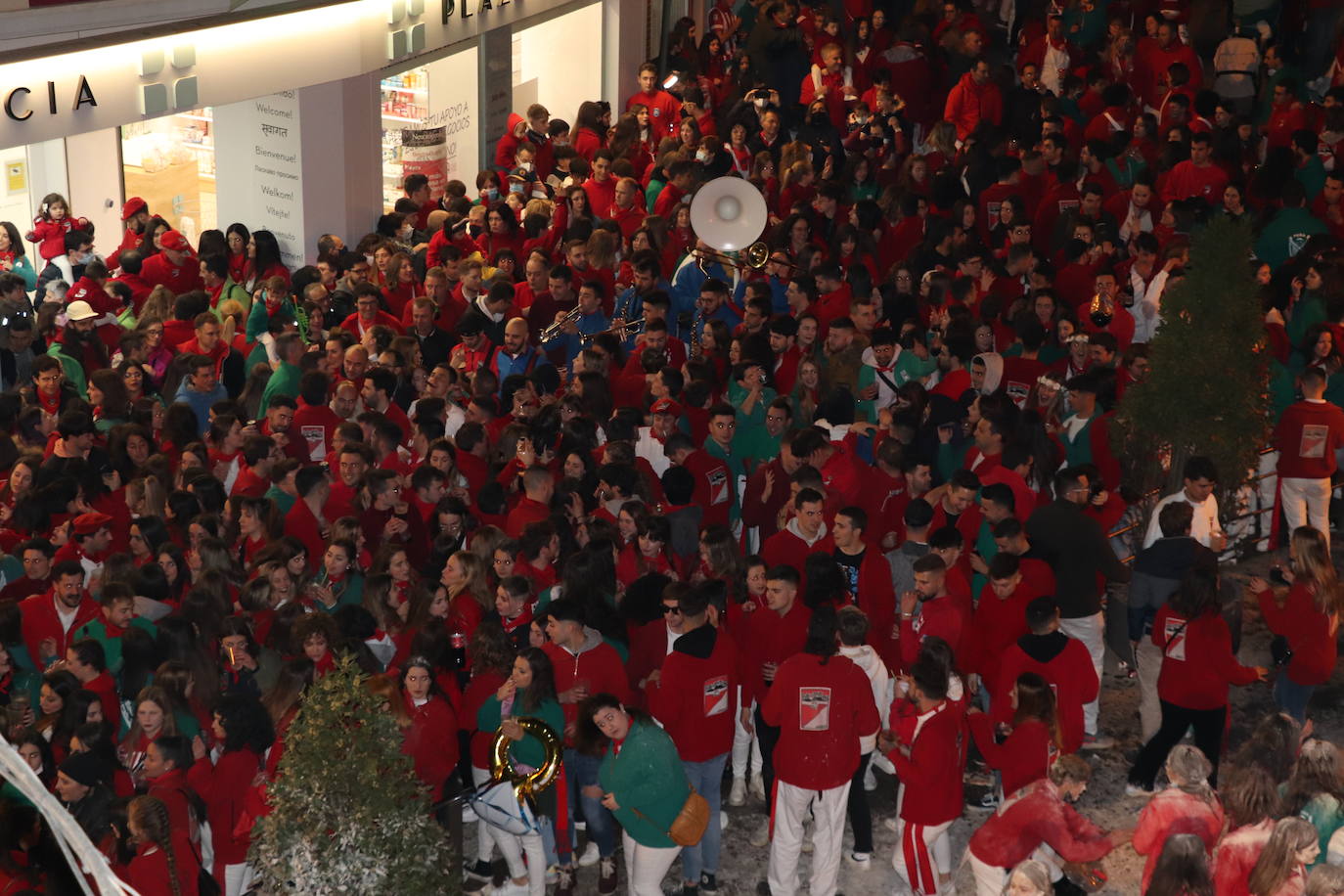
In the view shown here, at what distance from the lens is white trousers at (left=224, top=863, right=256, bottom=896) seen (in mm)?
7109

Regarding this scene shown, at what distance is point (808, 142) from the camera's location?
1538 cm

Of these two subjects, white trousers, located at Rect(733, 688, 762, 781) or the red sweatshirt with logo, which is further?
white trousers, located at Rect(733, 688, 762, 781)

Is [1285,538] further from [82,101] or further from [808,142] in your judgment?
[82,101]

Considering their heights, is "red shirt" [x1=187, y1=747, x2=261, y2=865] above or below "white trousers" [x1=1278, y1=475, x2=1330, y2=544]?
above

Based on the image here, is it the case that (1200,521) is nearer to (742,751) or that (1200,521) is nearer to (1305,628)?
(1305,628)

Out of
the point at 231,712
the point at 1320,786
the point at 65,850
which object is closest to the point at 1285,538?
the point at 1320,786

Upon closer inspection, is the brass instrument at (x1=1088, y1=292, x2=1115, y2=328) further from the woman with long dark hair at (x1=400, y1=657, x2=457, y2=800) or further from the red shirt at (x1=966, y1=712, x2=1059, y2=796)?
the woman with long dark hair at (x1=400, y1=657, x2=457, y2=800)

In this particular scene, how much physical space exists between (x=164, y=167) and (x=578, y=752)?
31.2 ft

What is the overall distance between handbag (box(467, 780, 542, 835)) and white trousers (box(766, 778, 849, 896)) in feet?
3.57

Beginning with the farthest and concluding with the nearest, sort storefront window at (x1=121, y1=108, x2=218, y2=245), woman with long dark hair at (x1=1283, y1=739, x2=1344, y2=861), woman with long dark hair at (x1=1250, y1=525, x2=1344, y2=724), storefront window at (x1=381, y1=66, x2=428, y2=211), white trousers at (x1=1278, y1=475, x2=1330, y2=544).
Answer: storefront window at (x1=381, y1=66, x2=428, y2=211) < storefront window at (x1=121, y1=108, x2=218, y2=245) < white trousers at (x1=1278, y1=475, x2=1330, y2=544) < woman with long dark hair at (x1=1250, y1=525, x2=1344, y2=724) < woman with long dark hair at (x1=1283, y1=739, x2=1344, y2=861)

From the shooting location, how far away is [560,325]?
11641mm

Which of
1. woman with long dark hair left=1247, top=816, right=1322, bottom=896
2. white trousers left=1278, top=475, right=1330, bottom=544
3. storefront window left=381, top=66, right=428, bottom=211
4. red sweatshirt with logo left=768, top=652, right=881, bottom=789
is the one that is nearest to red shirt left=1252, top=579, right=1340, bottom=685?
woman with long dark hair left=1247, top=816, right=1322, bottom=896

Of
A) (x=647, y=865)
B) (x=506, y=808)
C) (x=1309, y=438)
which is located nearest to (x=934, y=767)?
(x=647, y=865)

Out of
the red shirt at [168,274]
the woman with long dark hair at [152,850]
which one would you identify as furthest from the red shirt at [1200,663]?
the red shirt at [168,274]
